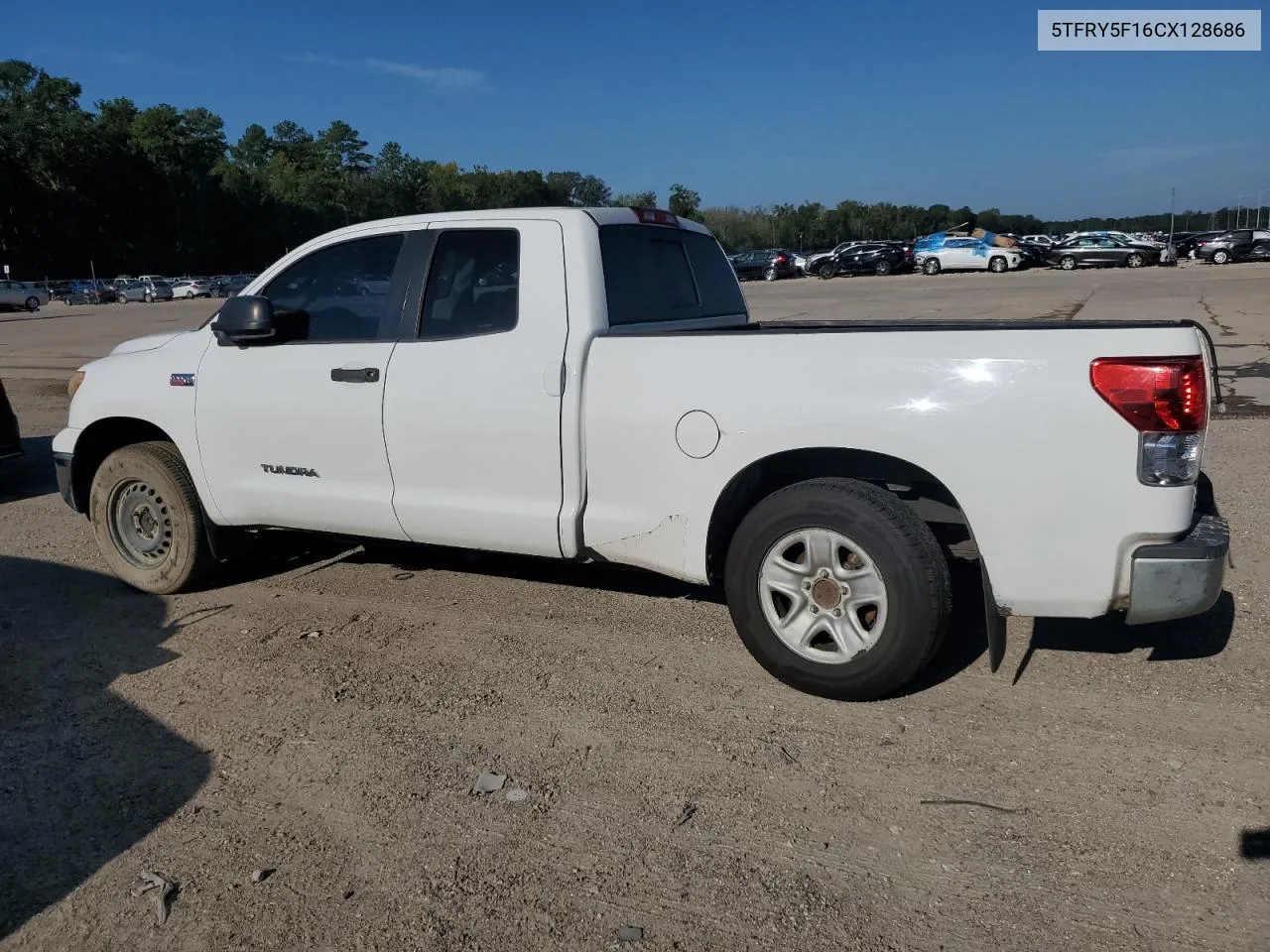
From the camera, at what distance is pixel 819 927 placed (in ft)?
8.98

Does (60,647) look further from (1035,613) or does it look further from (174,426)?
(1035,613)

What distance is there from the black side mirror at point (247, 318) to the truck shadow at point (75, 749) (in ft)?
4.95

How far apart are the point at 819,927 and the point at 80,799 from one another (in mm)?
2460

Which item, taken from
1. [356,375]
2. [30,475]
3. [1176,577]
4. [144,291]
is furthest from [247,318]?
[144,291]

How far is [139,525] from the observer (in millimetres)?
5711

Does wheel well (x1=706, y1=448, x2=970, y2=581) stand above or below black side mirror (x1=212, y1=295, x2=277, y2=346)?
below

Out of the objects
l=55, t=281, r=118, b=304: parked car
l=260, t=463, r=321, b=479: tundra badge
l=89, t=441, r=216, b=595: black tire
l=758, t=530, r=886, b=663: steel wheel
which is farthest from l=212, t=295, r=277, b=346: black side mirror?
l=55, t=281, r=118, b=304: parked car

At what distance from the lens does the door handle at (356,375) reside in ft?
15.6

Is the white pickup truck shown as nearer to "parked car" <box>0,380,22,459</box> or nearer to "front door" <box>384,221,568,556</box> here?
"front door" <box>384,221,568,556</box>

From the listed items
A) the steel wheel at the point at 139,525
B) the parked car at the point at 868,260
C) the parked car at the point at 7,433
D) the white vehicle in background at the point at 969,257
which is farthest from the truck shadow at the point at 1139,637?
the parked car at the point at 868,260

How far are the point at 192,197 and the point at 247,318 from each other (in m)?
94.7

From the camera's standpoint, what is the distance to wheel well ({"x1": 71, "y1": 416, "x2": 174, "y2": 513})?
5.70m

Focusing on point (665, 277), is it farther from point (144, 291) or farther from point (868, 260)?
point (144, 291)

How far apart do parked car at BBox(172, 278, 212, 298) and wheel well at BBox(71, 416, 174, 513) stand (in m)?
60.8
